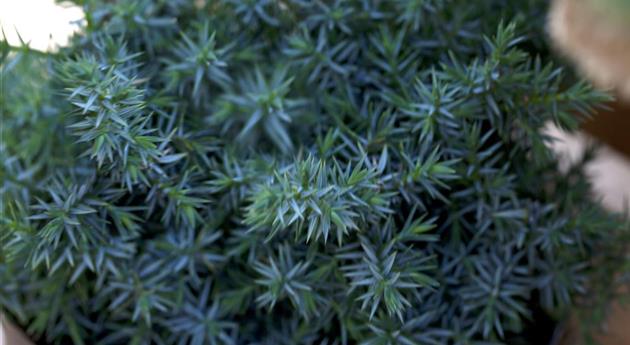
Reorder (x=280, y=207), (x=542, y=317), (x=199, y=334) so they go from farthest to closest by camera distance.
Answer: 1. (x=542, y=317)
2. (x=199, y=334)
3. (x=280, y=207)

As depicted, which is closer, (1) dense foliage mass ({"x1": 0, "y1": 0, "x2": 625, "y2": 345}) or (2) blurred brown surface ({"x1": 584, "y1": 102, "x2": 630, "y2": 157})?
(1) dense foliage mass ({"x1": 0, "y1": 0, "x2": 625, "y2": 345})

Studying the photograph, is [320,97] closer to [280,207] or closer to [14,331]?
[280,207]

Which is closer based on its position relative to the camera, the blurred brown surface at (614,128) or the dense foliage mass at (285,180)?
the dense foliage mass at (285,180)

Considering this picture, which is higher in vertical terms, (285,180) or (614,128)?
(285,180)

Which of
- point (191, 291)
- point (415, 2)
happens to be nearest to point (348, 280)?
point (191, 291)

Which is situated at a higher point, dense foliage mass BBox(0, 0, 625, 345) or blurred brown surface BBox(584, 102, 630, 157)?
dense foliage mass BBox(0, 0, 625, 345)

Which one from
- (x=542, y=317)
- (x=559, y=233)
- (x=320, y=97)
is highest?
(x=320, y=97)

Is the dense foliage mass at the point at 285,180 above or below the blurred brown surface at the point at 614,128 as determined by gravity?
above

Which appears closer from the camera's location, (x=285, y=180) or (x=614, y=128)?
(x=285, y=180)
